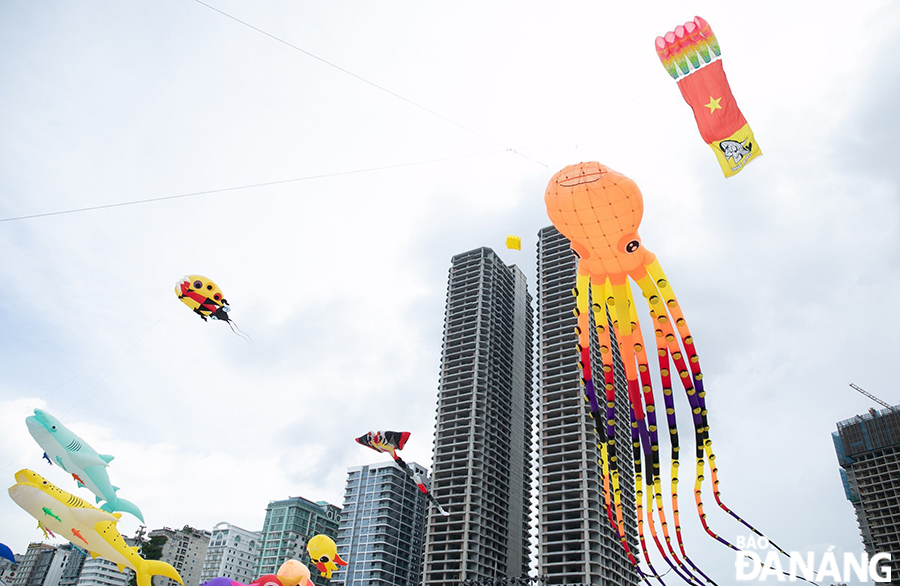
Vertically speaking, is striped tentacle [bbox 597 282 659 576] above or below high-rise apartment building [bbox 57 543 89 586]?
below

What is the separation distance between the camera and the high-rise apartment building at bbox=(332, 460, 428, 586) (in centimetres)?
8331

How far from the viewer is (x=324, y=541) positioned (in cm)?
2895

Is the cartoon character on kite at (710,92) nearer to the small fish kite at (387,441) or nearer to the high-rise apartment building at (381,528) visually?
the small fish kite at (387,441)

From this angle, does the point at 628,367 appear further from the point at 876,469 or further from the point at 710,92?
the point at 876,469

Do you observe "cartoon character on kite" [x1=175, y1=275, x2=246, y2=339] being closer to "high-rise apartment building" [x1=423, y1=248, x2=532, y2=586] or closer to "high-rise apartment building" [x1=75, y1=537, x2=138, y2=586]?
"high-rise apartment building" [x1=423, y1=248, x2=532, y2=586]

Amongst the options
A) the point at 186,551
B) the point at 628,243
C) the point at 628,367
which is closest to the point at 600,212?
the point at 628,243

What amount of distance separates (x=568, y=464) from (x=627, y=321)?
60141 millimetres

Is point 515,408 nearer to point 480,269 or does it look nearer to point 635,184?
point 480,269

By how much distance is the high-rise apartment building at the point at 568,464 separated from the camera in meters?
62.5

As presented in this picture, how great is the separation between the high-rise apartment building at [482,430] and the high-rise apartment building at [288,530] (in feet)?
110

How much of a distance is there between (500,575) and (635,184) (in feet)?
233

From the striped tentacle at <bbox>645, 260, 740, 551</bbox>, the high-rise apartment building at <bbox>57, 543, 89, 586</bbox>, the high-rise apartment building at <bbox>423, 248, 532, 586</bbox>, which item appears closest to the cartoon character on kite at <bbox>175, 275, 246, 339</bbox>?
the striped tentacle at <bbox>645, 260, 740, 551</bbox>

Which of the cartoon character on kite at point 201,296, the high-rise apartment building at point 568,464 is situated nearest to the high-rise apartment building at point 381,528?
the high-rise apartment building at point 568,464

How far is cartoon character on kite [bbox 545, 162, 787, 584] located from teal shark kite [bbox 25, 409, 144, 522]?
2200cm
